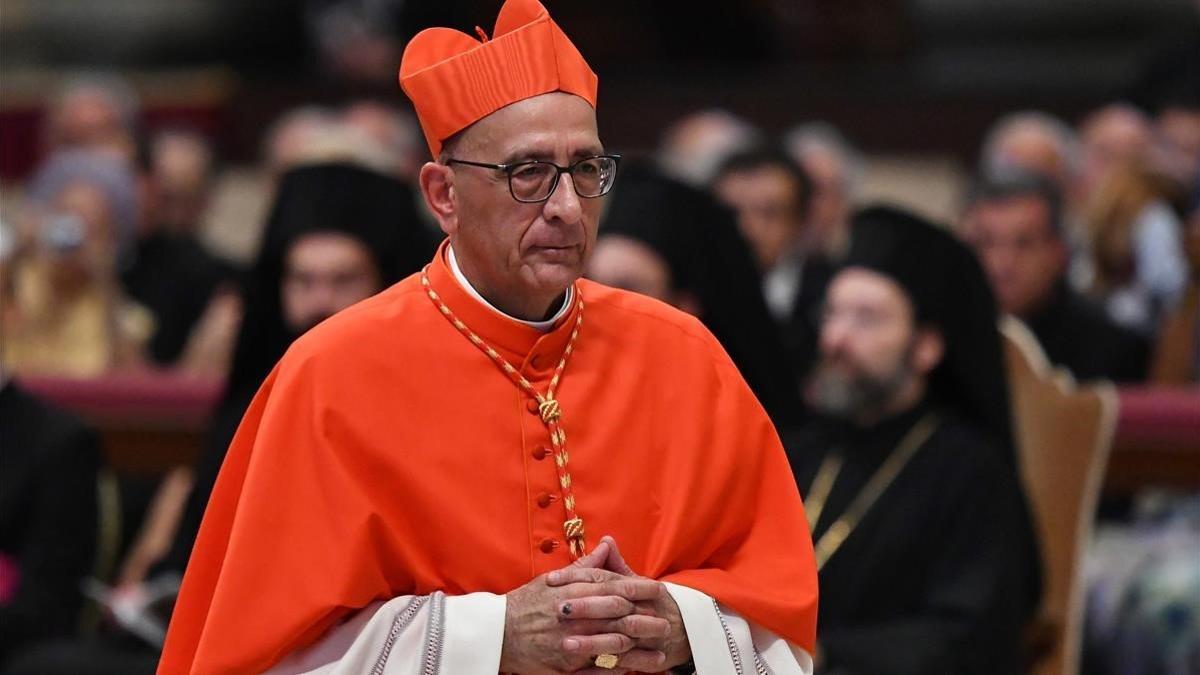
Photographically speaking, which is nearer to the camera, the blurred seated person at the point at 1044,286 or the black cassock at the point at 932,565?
the black cassock at the point at 932,565

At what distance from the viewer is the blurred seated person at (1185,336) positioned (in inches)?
293

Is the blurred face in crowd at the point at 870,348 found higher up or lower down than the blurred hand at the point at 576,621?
lower down

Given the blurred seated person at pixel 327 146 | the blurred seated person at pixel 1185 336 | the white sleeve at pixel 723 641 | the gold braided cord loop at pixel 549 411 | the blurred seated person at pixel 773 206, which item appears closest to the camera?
the white sleeve at pixel 723 641

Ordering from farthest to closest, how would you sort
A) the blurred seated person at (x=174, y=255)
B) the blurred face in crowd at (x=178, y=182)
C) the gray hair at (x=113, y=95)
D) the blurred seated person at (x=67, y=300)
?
the gray hair at (x=113, y=95), the blurred face in crowd at (x=178, y=182), the blurred seated person at (x=174, y=255), the blurred seated person at (x=67, y=300)

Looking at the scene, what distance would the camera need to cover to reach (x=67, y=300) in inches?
326

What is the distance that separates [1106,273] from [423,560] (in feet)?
18.4

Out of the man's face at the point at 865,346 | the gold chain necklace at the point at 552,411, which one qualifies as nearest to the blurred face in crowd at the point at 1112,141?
the man's face at the point at 865,346

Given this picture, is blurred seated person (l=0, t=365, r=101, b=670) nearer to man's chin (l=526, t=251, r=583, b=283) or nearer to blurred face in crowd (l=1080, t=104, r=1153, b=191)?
man's chin (l=526, t=251, r=583, b=283)

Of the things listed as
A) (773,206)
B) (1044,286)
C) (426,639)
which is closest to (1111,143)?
(773,206)

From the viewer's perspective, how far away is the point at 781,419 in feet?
20.0

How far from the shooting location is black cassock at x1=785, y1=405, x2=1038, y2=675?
5672mm

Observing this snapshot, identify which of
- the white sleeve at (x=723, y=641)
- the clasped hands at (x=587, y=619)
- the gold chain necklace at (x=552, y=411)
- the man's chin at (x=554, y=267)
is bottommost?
the white sleeve at (x=723, y=641)

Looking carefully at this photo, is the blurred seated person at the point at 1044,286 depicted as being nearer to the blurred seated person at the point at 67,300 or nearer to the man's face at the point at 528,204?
the blurred seated person at the point at 67,300

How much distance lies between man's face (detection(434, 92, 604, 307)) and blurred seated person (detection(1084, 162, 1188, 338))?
16.4 ft
